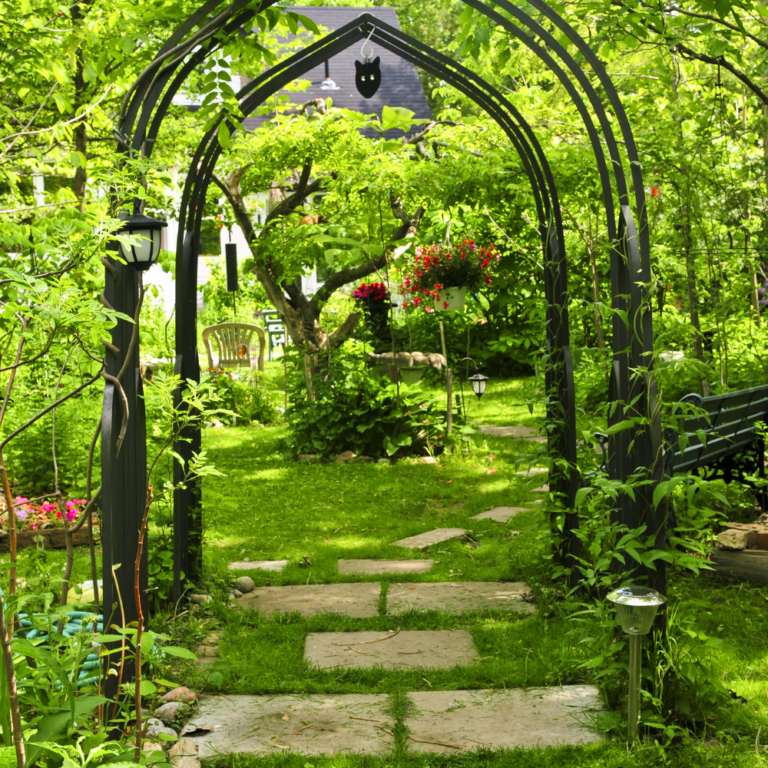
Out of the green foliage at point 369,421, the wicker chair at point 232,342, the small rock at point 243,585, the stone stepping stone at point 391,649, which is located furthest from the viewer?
the wicker chair at point 232,342

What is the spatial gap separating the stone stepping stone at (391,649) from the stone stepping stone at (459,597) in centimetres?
31

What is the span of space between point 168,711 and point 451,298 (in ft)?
18.6

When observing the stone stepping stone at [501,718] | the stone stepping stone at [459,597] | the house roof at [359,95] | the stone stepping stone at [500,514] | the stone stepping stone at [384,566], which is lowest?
the stone stepping stone at [501,718]

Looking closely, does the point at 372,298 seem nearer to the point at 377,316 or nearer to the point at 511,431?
the point at 377,316

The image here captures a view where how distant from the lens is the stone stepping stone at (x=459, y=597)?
407 centimetres

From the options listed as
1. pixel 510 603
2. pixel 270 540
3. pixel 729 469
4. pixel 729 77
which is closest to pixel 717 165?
pixel 729 77

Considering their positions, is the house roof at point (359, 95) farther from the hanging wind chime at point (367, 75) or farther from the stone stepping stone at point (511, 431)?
the hanging wind chime at point (367, 75)

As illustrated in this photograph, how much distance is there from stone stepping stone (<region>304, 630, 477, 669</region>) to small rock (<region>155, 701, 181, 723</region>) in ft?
2.26

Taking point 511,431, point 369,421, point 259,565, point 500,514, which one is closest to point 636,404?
point 259,565

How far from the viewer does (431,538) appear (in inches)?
206

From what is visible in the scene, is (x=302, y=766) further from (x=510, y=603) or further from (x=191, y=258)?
(x=191, y=258)

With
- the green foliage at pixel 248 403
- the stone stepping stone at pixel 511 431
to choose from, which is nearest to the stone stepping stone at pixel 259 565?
the stone stepping stone at pixel 511 431

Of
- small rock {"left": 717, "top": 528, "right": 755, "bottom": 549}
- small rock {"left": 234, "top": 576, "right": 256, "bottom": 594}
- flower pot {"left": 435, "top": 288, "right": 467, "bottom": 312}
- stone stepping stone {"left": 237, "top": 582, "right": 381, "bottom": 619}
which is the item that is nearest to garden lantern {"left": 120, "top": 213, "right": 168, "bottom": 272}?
stone stepping stone {"left": 237, "top": 582, "right": 381, "bottom": 619}

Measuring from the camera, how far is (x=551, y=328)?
13.5 ft
